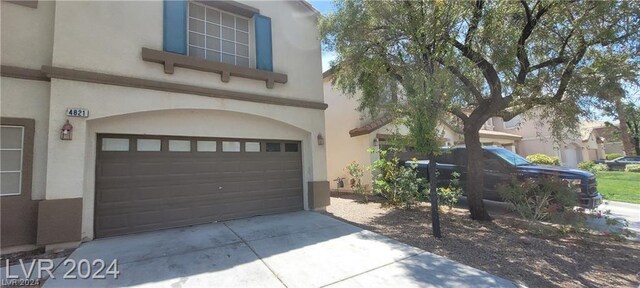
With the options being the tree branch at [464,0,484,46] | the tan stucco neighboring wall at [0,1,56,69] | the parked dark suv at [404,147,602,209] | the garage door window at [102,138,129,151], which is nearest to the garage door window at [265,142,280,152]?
the garage door window at [102,138,129,151]

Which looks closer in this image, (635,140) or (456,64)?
(456,64)

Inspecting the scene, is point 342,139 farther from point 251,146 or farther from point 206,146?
point 206,146

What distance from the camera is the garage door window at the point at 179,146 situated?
23.2 feet

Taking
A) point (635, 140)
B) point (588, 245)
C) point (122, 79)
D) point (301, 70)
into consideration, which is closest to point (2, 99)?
point (122, 79)

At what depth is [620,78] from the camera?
5.65 m

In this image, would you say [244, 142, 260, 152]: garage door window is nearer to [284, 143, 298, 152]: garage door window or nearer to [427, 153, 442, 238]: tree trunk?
[284, 143, 298, 152]: garage door window

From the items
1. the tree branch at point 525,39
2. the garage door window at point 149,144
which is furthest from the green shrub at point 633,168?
the garage door window at point 149,144

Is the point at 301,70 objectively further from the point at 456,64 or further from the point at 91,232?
the point at 91,232

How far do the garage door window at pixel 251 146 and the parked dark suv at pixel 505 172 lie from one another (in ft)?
16.4

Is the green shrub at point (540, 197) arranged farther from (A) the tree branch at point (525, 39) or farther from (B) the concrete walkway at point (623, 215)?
(A) the tree branch at point (525, 39)

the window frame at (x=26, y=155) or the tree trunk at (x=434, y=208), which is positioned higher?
the window frame at (x=26, y=155)

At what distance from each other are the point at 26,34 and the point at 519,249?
1030 cm

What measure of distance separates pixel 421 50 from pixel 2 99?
8.16 metres

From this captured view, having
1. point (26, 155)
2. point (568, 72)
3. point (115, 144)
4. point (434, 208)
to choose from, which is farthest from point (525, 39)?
point (26, 155)
